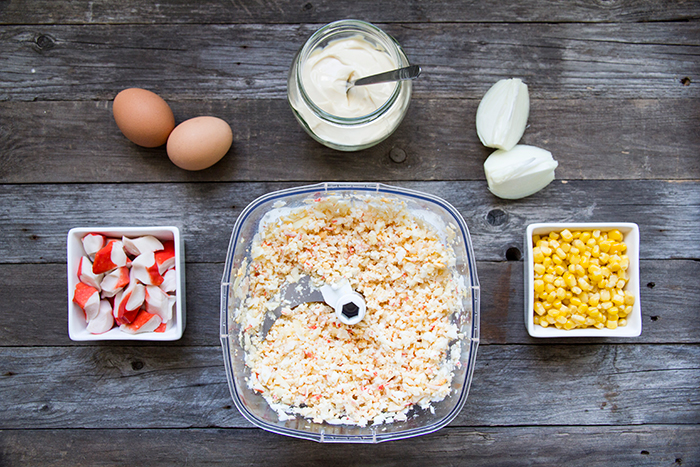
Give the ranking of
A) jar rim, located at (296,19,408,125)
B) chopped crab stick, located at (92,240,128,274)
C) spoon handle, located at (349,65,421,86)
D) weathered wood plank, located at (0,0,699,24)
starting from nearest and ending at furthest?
spoon handle, located at (349,65,421,86), jar rim, located at (296,19,408,125), chopped crab stick, located at (92,240,128,274), weathered wood plank, located at (0,0,699,24)

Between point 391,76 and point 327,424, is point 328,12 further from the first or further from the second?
point 327,424

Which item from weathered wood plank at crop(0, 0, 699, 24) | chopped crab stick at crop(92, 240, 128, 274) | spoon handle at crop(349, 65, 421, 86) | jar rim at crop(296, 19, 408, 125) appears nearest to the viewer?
spoon handle at crop(349, 65, 421, 86)

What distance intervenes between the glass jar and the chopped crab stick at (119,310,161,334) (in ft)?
2.17

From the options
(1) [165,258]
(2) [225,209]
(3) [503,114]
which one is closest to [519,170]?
(3) [503,114]

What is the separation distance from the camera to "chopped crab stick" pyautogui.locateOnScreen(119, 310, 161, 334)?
3.99 ft

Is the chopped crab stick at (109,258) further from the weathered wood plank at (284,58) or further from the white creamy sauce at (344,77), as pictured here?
the white creamy sauce at (344,77)

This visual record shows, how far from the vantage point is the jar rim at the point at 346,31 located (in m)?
1.06

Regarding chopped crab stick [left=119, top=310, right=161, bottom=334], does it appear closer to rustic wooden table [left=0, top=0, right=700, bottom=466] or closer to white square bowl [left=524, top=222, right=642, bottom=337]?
rustic wooden table [left=0, top=0, right=700, bottom=466]

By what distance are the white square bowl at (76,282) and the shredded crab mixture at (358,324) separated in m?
0.18

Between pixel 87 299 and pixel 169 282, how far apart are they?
21cm

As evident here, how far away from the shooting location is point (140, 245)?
1235mm

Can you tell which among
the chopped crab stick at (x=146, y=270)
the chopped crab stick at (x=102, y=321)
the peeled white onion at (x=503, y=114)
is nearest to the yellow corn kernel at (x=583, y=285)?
the peeled white onion at (x=503, y=114)

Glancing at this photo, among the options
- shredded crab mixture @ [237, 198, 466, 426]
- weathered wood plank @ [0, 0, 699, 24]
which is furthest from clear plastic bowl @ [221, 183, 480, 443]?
weathered wood plank @ [0, 0, 699, 24]

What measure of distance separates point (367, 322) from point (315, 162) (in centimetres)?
49
